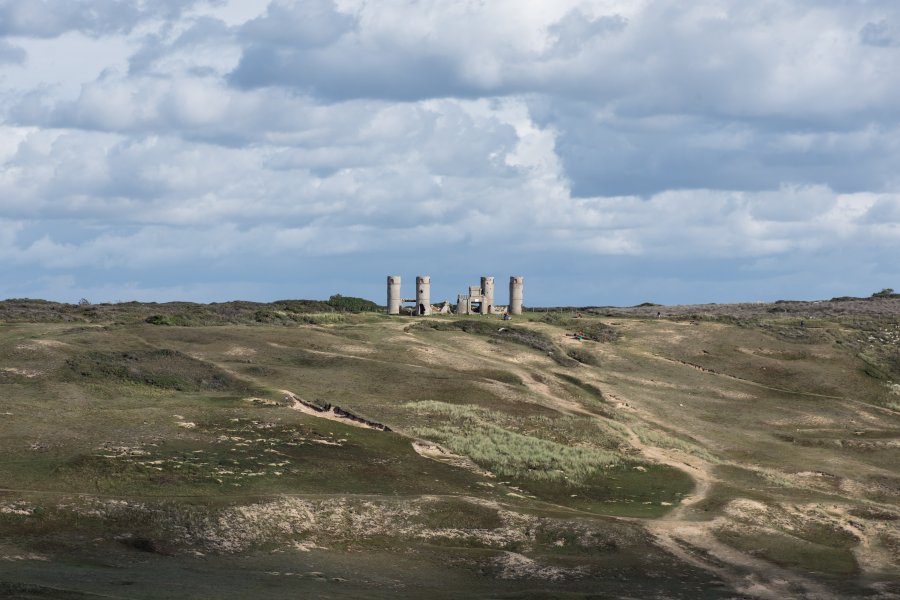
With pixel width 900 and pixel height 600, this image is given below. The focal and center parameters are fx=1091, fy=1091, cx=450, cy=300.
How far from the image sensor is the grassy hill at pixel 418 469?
40.7 meters

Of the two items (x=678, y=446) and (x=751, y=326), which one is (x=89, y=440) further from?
(x=751, y=326)

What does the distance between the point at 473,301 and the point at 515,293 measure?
19.0ft

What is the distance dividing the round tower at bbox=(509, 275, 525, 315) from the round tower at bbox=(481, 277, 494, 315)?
2.68 meters

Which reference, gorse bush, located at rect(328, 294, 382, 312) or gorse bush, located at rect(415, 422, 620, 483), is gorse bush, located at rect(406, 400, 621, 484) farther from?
gorse bush, located at rect(328, 294, 382, 312)

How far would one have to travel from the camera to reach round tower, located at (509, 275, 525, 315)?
14788 cm

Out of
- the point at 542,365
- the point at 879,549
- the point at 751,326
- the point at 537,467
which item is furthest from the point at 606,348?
the point at 879,549

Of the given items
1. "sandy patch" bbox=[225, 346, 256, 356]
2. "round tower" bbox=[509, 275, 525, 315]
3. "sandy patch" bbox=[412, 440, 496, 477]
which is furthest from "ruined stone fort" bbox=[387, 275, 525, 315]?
"sandy patch" bbox=[412, 440, 496, 477]

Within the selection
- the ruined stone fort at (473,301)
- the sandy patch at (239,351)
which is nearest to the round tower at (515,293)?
the ruined stone fort at (473,301)

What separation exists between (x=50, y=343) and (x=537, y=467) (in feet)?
134

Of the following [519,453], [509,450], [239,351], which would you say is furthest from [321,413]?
[239,351]

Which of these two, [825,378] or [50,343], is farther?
[825,378]

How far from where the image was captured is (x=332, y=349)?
9619 cm

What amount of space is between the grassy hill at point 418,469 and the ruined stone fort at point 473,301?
102 feet

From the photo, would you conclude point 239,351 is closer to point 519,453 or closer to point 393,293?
point 519,453
